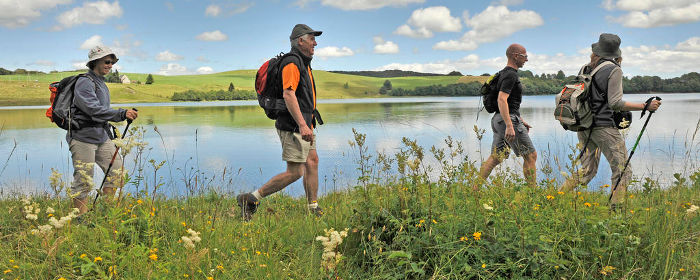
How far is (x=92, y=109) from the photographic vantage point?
4.39 meters

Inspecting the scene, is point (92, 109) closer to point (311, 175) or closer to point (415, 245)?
point (311, 175)

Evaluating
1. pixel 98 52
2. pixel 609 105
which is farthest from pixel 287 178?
pixel 609 105

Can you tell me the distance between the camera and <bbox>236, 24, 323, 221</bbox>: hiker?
15.2 feet

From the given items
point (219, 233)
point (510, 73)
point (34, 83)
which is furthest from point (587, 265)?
point (34, 83)

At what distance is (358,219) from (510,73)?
11.1 feet

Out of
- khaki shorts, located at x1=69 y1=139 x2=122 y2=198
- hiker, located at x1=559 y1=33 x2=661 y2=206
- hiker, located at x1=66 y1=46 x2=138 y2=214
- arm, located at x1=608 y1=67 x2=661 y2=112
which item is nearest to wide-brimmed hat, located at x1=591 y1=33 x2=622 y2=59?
hiker, located at x1=559 y1=33 x2=661 y2=206

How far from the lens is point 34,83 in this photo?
267 ft

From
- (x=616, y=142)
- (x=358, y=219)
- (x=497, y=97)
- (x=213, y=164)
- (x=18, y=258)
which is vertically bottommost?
(x=213, y=164)

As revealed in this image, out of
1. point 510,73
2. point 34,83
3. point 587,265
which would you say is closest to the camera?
point 587,265

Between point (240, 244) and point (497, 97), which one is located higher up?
point (497, 97)

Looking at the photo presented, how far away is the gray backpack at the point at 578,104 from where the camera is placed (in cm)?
473

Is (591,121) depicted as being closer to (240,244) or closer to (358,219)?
(358,219)

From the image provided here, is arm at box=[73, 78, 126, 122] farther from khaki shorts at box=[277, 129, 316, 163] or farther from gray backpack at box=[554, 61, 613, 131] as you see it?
gray backpack at box=[554, 61, 613, 131]

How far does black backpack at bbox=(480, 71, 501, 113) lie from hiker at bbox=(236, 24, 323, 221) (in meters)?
2.55
